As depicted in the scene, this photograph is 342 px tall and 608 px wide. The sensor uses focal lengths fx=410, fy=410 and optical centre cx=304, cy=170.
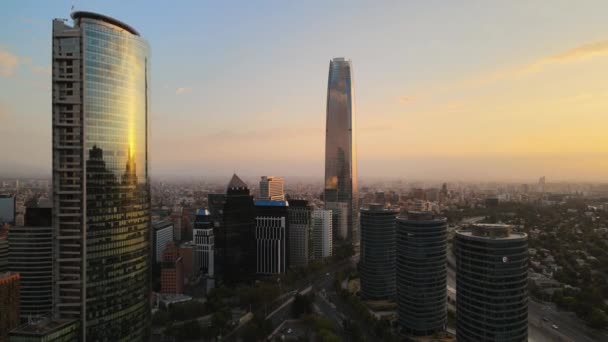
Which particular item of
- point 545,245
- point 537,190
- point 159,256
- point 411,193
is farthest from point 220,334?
point 537,190

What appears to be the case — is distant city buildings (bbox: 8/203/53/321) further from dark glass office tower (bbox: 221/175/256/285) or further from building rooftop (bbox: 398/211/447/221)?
building rooftop (bbox: 398/211/447/221)

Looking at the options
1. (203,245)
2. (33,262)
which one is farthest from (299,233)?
(33,262)

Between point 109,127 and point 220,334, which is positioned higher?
point 109,127

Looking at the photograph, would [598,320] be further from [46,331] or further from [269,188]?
[269,188]

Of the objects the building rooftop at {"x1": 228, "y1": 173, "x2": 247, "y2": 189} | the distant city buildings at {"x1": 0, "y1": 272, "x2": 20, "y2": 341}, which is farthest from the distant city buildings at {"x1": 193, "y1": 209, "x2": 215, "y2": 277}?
the distant city buildings at {"x1": 0, "y1": 272, "x2": 20, "y2": 341}

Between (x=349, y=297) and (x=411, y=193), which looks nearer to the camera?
(x=349, y=297)

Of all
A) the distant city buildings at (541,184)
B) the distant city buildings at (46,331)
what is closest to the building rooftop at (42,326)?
the distant city buildings at (46,331)

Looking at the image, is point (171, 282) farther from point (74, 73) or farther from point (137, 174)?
point (74, 73)
